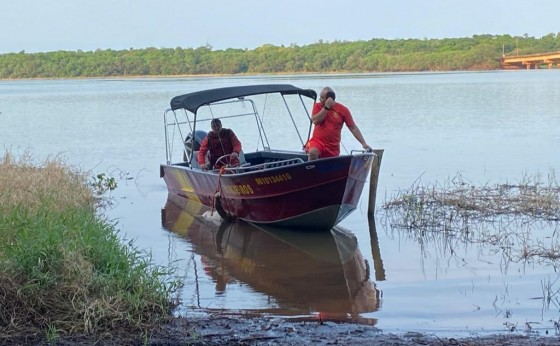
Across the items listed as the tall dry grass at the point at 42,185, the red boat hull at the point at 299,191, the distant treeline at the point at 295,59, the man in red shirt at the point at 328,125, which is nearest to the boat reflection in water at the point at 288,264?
the red boat hull at the point at 299,191

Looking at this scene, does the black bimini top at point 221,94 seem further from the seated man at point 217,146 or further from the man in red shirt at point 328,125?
the man in red shirt at point 328,125

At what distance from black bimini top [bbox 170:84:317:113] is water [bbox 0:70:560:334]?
1.89 meters

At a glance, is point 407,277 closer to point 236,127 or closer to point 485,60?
point 236,127

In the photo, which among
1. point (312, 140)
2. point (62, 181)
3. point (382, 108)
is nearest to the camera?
point (312, 140)

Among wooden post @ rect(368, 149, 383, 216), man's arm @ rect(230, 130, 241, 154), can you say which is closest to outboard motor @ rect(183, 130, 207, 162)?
man's arm @ rect(230, 130, 241, 154)

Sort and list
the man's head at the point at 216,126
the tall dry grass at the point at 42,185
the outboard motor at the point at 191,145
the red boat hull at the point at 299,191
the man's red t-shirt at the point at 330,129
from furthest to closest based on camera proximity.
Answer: the outboard motor at the point at 191,145, the man's head at the point at 216,126, the man's red t-shirt at the point at 330,129, the red boat hull at the point at 299,191, the tall dry grass at the point at 42,185

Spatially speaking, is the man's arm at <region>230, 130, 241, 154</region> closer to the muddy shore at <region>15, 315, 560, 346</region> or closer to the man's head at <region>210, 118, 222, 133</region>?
the man's head at <region>210, 118, 222, 133</region>

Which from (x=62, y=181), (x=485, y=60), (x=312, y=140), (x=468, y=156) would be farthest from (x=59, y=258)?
(x=485, y=60)

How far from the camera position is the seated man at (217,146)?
14602mm

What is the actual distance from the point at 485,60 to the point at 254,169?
90.9 metres

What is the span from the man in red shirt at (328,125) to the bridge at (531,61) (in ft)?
256

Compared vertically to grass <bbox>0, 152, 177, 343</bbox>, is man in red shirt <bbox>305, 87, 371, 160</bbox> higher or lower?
higher

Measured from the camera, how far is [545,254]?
1055 centimetres

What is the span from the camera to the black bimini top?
48.7 ft
